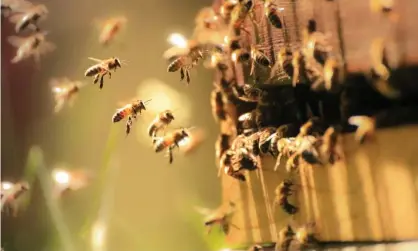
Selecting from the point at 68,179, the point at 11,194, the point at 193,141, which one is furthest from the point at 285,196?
the point at 11,194

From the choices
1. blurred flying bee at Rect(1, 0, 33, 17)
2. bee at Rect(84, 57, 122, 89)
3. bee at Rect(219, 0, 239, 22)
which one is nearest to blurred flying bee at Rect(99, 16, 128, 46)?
bee at Rect(84, 57, 122, 89)

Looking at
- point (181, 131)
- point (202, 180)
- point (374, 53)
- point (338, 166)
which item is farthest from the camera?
point (202, 180)

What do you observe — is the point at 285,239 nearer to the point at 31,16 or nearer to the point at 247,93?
the point at 247,93

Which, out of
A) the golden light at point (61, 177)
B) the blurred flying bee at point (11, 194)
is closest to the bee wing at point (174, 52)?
the golden light at point (61, 177)

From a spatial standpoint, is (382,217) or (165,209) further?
(165,209)

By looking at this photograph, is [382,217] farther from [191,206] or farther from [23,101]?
[23,101]

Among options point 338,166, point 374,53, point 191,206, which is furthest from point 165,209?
point 374,53

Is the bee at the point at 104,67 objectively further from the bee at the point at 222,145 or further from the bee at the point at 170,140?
the bee at the point at 222,145
